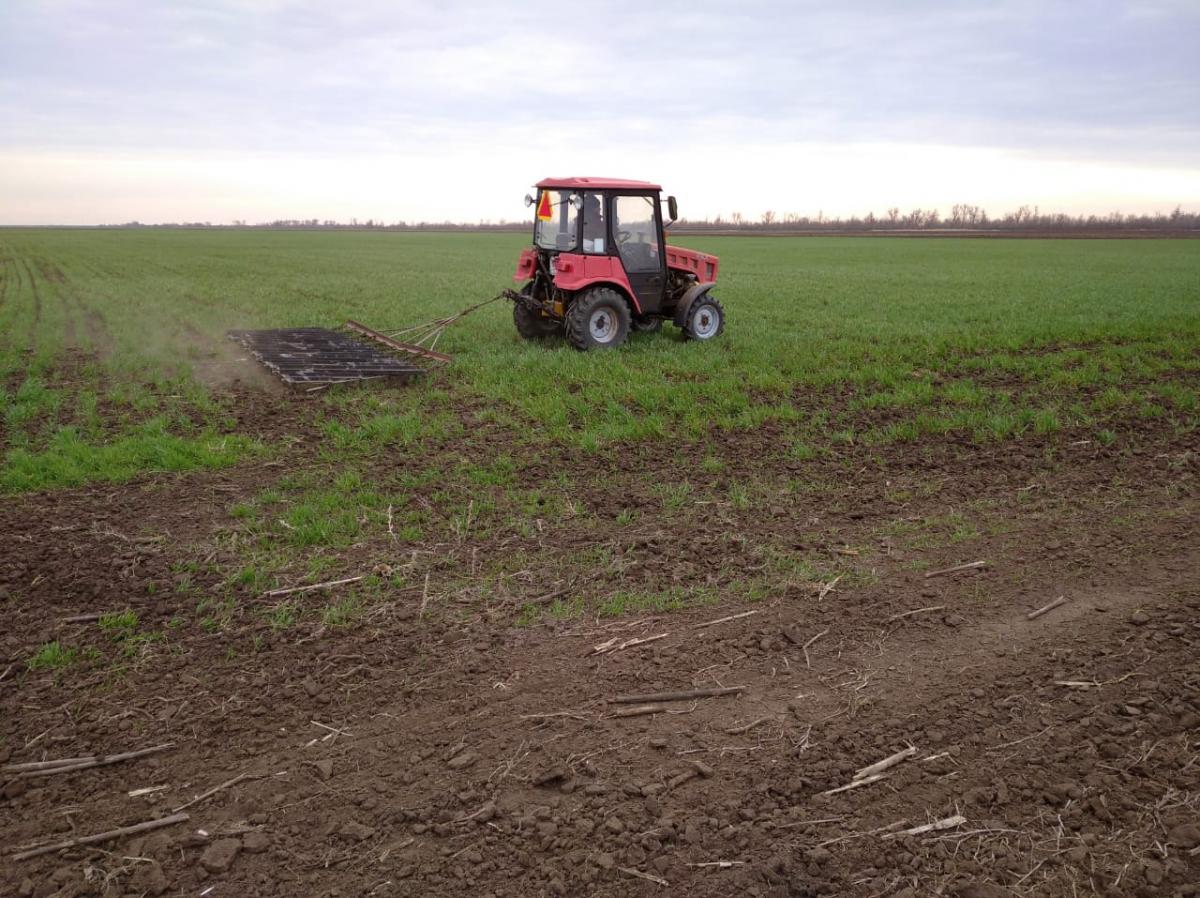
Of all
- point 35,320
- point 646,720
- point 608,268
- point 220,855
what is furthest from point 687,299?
point 35,320

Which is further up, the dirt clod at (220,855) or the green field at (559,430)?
the green field at (559,430)

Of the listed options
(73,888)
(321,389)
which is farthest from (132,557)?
(321,389)

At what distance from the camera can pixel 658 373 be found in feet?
36.3

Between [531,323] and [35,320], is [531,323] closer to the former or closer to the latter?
[531,323]

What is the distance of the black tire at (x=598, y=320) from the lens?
1220 cm

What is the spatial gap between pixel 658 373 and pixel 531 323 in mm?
→ 3465

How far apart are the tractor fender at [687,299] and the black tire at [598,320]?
0.87 meters

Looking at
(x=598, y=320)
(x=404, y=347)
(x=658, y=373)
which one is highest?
(x=598, y=320)

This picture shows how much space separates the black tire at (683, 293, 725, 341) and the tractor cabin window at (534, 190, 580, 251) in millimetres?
2157

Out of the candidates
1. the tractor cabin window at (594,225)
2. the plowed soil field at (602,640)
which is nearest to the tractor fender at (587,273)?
the tractor cabin window at (594,225)

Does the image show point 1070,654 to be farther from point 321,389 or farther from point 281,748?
point 321,389

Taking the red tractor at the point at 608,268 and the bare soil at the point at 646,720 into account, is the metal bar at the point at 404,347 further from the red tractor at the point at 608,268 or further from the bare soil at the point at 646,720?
the bare soil at the point at 646,720

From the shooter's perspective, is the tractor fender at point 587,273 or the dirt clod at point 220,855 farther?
the tractor fender at point 587,273

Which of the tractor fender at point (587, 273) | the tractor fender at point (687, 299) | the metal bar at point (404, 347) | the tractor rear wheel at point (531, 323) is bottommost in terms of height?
the metal bar at point (404, 347)
